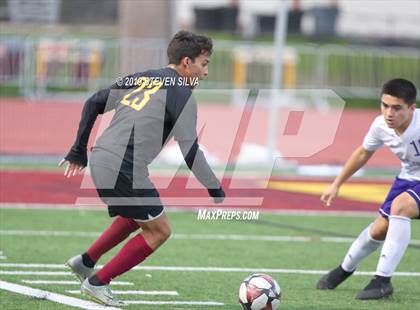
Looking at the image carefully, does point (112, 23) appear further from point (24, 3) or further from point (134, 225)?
point (134, 225)

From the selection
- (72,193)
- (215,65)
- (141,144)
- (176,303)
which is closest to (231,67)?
(215,65)

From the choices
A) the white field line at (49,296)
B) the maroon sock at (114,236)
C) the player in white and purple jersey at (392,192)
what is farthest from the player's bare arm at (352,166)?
the white field line at (49,296)

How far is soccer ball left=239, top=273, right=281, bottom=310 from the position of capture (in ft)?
23.9

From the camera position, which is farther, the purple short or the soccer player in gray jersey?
the purple short

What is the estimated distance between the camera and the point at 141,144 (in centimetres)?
738

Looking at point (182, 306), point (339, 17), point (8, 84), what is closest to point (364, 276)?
point (182, 306)

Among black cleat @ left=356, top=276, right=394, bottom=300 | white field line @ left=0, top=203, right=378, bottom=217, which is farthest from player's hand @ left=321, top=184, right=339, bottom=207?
white field line @ left=0, top=203, right=378, bottom=217

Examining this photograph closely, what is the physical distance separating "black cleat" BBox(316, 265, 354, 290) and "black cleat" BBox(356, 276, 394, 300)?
40 cm

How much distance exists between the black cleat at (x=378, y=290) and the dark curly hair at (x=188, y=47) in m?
2.31

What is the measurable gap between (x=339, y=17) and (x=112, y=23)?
7.89 m

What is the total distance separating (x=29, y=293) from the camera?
791cm

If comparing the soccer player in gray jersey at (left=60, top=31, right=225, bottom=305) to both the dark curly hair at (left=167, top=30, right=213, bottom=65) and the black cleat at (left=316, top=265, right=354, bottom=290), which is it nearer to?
the dark curly hair at (left=167, top=30, right=213, bottom=65)

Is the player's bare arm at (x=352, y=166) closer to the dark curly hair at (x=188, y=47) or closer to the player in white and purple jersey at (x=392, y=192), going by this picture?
the player in white and purple jersey at (x=392, y=192)

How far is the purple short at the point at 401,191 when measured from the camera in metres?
8.23
